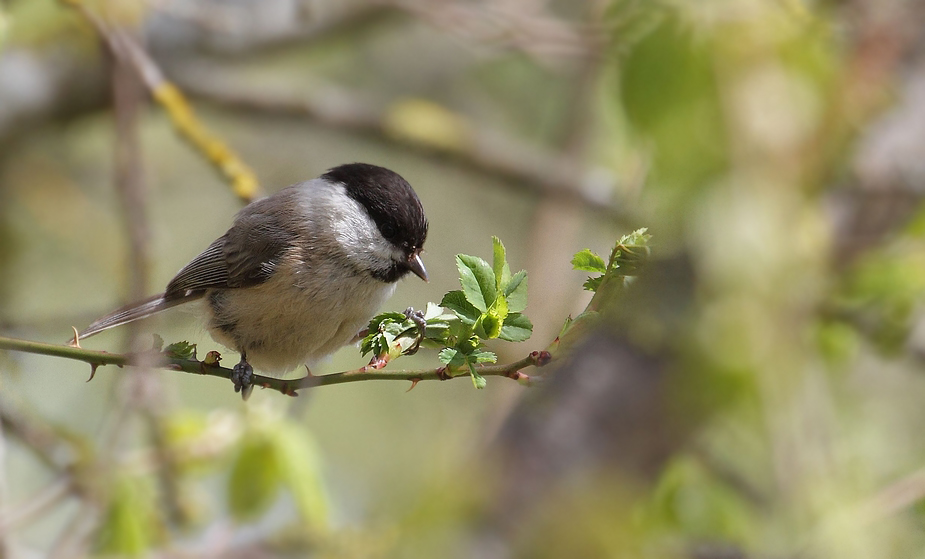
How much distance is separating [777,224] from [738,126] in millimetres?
204

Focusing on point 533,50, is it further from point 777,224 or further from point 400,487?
point 777,224

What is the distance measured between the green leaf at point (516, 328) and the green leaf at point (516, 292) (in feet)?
0.07

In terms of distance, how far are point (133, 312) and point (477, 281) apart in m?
1.52

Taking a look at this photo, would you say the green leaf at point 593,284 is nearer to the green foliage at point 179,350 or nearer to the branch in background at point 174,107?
the green foliage at point 179,350

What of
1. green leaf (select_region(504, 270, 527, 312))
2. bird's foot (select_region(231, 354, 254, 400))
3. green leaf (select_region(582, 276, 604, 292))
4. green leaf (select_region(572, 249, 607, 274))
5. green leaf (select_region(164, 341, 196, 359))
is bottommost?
green leaf (select_region(164, 341, 196, 359))

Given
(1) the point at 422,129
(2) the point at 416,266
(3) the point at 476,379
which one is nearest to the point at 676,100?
(3) the point at 476,379

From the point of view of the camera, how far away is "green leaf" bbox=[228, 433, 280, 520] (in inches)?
105

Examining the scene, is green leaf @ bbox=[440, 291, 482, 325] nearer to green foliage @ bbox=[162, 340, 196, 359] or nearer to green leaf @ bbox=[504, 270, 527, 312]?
green leaf @ bbox=[504, 270, 527, 312]

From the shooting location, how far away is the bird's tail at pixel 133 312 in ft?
7.91

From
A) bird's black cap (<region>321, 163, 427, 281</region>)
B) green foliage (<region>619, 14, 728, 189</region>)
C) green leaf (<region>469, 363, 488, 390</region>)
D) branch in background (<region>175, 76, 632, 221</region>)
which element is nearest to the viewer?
green leaf (<region>469, 363, 488, 390</region>)

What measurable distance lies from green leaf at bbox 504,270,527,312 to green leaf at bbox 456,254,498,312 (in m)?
0.02

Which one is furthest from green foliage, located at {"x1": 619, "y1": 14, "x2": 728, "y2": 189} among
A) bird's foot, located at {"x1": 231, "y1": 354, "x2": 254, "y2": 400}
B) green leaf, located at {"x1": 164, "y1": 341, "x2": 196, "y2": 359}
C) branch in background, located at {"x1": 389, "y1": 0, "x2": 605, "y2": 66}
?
branch in background, located at {"x1": 389, "y1": 0, "x2": 605, "y2": 66}

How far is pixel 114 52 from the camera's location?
254 centimetres

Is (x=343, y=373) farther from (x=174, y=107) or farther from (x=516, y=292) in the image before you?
(x=174, y=107)
